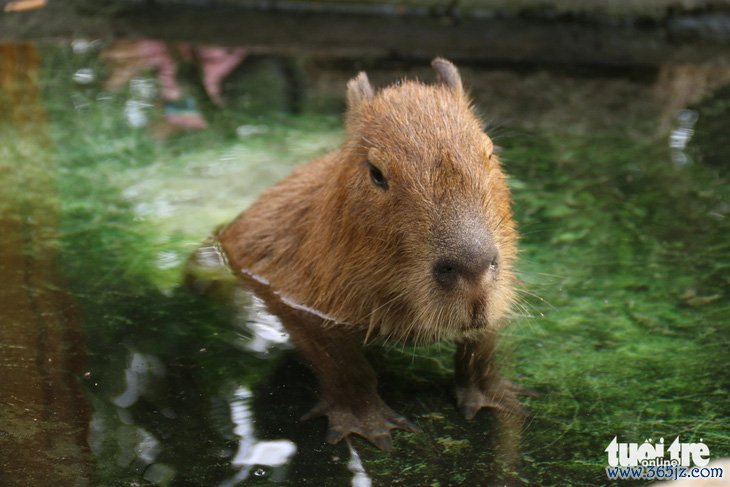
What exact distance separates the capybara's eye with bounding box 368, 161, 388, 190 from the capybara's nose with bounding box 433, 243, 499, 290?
50cm

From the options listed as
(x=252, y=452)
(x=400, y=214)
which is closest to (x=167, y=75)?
(x=400, y=214)

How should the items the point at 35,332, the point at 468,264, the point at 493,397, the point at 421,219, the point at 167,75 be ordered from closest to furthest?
1. the point at 468,264
2. the point at 421,219
3. the point at 493,397
4. the point at 35,332
5. the point at 167,75

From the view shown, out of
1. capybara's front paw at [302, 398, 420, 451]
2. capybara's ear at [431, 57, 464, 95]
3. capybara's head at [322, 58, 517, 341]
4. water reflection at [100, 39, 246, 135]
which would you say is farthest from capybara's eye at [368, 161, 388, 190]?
water reflection at [100, 39, 246, 135]

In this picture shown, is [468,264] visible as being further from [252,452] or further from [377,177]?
[252,452]

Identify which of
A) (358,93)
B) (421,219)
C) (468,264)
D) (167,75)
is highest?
(167,75)

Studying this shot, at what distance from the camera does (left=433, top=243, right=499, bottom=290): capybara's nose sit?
3271 millimetres

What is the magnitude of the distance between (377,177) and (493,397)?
3.08 feet

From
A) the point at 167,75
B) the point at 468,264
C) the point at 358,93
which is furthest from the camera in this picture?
the point at 167,75

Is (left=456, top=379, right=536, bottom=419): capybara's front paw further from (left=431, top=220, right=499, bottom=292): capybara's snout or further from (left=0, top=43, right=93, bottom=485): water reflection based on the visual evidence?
(left=0, top=43, right=93, bottom=485): water reflection

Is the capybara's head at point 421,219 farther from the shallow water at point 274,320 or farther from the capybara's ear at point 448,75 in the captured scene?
the shallow water at point 274,320

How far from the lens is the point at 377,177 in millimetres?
3807

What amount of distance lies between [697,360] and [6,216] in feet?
11.7

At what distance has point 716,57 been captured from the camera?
315 inches

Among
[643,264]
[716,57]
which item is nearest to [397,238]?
[643,264]
